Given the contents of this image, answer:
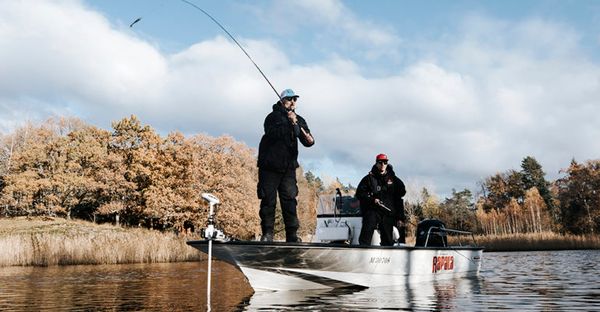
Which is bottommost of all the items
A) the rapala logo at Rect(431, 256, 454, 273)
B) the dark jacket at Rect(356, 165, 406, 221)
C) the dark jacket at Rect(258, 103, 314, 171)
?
the rapala logo at Rect(431, 256, 454, 273)

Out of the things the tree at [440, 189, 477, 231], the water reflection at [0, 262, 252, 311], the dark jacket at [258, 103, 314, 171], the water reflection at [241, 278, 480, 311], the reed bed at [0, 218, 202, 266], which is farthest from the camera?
the tree at [440, 189, 477, 231]

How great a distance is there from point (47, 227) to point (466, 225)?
46.0 metres

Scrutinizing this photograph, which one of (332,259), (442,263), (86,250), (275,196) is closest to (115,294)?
(275,196)

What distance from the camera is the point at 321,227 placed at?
1084cm

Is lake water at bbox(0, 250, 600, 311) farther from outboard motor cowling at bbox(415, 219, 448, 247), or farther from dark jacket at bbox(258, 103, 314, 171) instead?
dark jacket at bbox(258, 103, 314, 171)

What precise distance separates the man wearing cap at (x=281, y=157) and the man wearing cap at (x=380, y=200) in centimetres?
178

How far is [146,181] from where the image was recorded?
4806 cm

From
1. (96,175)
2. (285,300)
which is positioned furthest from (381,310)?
(96,175)

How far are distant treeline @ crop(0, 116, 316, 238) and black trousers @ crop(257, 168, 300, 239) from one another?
34.0 meters

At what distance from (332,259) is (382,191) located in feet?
5.71

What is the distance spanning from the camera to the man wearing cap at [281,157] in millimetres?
7906

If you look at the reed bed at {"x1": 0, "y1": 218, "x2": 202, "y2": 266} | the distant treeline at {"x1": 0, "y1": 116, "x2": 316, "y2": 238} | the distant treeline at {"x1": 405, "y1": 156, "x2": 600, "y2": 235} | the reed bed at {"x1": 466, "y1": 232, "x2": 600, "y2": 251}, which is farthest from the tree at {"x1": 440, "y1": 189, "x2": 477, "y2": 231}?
the reed bed at {"x1": 0, "y1": 218, "x2": 202, "y2": 266}

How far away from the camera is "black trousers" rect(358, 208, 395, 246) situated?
9500 mm

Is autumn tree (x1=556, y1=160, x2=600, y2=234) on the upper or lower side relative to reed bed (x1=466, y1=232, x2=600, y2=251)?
upper
